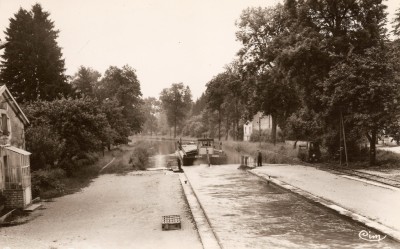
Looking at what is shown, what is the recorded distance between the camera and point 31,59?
39.8 metres

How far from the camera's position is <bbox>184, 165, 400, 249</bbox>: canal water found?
39.4 ft

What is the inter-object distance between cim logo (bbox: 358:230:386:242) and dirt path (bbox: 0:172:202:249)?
5.31 meters

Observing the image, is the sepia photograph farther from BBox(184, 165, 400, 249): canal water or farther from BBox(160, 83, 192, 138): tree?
BBox(160, 83, 192, 138): tree

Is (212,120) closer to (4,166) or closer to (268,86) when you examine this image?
(268,86)

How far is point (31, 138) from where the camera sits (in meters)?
24.9

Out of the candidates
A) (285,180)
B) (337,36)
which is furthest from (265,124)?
(285,180)

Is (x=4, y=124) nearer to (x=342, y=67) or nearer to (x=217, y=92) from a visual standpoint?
(x=342, y=67)

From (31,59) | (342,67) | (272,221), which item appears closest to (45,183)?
(272,221)

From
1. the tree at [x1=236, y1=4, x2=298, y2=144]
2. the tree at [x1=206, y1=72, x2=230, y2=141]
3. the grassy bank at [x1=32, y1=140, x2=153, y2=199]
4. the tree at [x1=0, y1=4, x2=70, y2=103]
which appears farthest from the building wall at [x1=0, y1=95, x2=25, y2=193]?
the tree at [x1=206, y1=72, x2=230, y2=141]

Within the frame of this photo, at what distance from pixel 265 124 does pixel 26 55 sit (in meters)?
46.4

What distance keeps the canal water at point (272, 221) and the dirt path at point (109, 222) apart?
1.32 m

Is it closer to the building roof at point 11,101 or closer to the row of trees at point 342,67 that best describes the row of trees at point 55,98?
the building roof at point 11,101

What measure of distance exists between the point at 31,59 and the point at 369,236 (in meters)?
37.1

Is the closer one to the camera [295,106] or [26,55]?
[26,55]
